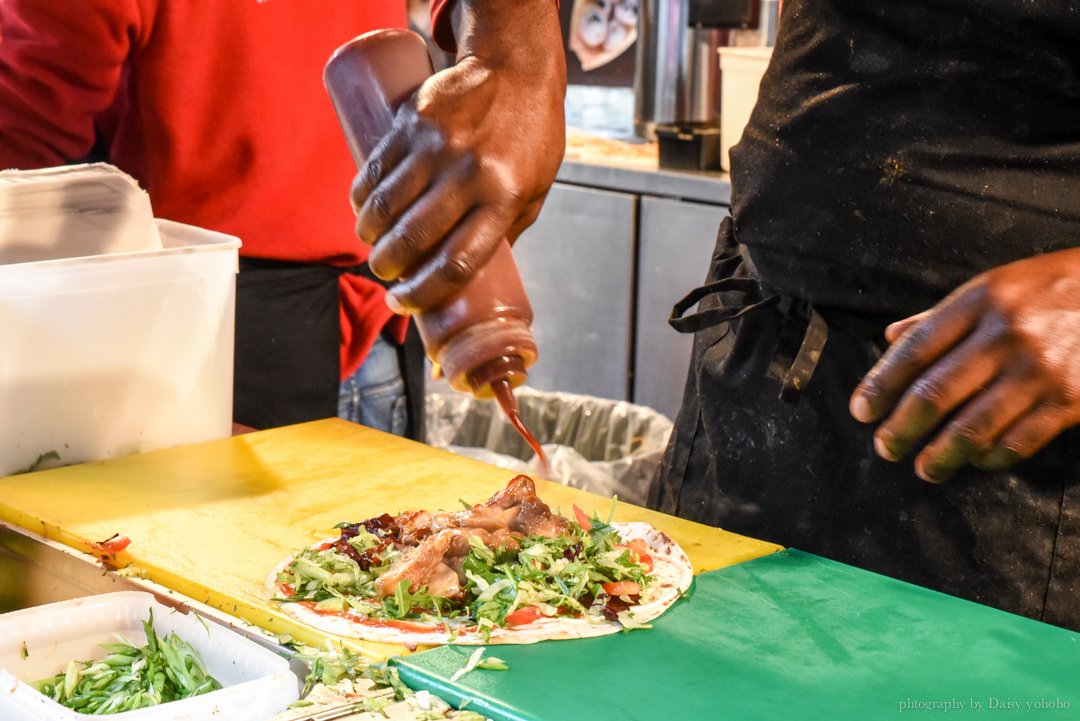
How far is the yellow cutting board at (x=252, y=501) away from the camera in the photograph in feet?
5.83

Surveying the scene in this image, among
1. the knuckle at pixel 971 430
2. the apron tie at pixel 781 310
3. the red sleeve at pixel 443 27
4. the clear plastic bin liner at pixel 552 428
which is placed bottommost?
the clear plastic bin liner at pixel 552 428

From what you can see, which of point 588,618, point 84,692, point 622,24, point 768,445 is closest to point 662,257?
point 622,24

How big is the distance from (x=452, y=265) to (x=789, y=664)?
1.90 ft

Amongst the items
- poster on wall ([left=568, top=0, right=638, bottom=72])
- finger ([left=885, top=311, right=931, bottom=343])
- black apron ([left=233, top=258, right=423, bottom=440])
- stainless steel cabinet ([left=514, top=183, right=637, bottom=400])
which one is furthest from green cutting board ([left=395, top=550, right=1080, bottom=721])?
poster on wall ([left=568, top=0, right=638, bottom=72])

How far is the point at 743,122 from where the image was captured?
3777mm

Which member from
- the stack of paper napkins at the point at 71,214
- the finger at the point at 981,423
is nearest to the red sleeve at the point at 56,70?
the stack of paper napkins at the point at 71,214

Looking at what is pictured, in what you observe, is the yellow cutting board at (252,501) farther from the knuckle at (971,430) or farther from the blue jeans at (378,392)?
the blue jeans at (378,392)

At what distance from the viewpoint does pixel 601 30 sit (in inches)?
202

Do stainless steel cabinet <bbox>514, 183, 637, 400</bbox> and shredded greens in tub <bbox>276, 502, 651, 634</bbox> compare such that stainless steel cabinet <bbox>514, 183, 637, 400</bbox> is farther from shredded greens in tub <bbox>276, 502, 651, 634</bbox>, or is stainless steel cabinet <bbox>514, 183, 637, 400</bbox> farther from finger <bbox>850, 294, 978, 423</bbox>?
finger <bbox>850, 294, 978, 423</bbox>

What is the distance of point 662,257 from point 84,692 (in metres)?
2.77

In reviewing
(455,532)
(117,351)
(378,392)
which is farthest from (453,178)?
(378,392)

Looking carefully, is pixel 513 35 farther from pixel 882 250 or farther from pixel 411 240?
pixel 882 250

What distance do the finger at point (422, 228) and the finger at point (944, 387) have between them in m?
0.54

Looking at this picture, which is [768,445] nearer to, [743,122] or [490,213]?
[490,213]
